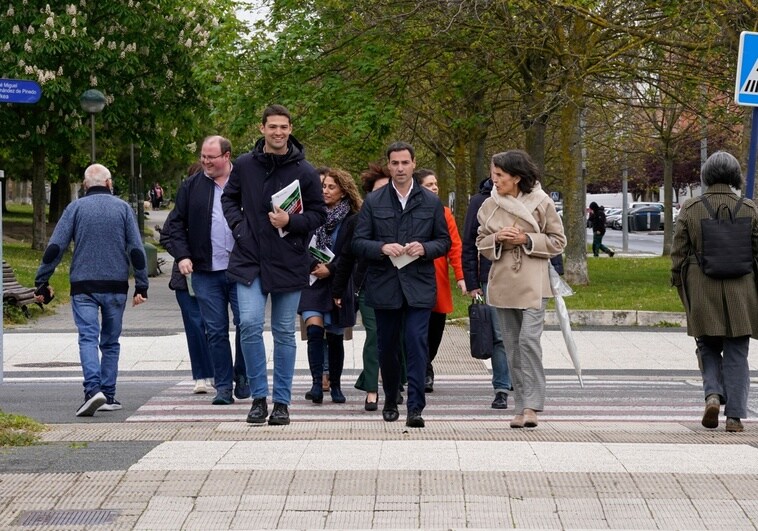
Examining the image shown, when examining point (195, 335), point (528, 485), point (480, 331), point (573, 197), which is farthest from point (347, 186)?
point (573, 197)

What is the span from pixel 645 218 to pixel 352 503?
7697 centimetres

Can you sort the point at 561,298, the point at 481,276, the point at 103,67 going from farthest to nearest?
the point at 103,67 < the point at 481,276 < the point at 561,298

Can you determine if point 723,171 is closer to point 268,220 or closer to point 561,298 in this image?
point 561,298

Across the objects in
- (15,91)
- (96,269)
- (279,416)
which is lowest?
(279,416)

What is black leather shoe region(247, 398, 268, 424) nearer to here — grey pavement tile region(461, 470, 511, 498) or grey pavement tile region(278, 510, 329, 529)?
grey pavement tile region(461, 470, 511, 498)

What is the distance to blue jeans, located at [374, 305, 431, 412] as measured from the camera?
9148 millimetres

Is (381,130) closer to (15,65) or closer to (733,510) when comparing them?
(15,65)

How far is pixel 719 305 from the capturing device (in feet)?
29.9

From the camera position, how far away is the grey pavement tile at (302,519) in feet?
18.7

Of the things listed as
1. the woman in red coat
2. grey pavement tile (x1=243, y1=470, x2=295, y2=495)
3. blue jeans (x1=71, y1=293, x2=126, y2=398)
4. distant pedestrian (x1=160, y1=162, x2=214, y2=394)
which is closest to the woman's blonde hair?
the woman in red coat

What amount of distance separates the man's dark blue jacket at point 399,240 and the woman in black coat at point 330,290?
1346 mm

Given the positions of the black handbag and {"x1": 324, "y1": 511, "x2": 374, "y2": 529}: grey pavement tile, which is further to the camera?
the black handbag

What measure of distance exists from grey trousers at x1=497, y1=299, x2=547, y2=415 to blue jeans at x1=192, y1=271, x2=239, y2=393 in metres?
2.23

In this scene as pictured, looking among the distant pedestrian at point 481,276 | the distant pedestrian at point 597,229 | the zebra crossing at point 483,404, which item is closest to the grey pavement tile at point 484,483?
the zebra crossing at point 483,404
